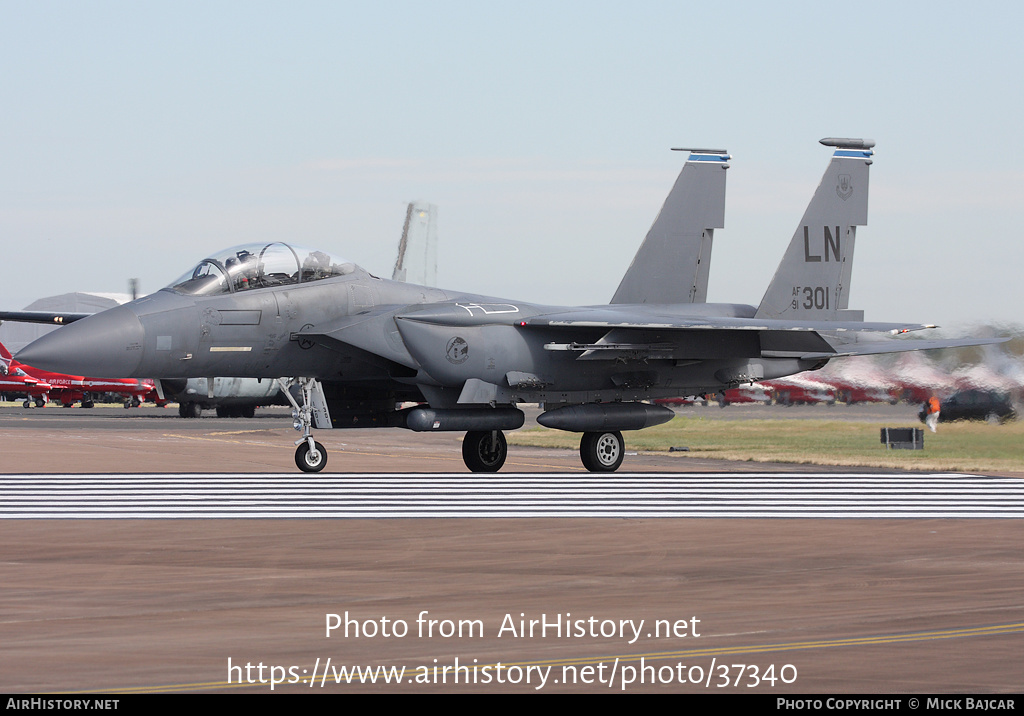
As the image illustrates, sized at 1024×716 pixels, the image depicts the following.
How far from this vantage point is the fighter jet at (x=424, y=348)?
16.0 m

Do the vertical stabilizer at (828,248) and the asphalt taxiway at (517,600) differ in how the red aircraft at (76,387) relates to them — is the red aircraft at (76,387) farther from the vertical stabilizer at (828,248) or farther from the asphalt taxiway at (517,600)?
the asphalt taxiway at (517,600)

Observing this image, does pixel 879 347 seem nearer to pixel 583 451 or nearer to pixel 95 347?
pixel 583 451

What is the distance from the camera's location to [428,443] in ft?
101

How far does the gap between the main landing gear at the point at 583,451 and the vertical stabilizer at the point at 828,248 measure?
4257 mm

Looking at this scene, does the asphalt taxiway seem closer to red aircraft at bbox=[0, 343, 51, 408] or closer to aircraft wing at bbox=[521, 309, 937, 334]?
aircraft wing at bbox=[521, 309, 937, 334]

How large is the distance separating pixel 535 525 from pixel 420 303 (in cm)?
710

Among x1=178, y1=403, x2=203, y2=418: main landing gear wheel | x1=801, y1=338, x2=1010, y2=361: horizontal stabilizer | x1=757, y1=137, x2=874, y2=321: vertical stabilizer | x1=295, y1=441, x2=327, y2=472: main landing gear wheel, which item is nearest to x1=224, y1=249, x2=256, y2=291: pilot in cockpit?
x1=295, y1=441, x2=327, y2=472: main landing gear wheel

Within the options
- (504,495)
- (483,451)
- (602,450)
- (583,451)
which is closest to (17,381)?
(483,451)

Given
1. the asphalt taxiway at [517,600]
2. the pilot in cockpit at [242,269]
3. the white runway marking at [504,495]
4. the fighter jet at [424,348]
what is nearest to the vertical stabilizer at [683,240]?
the fighter jet at [424,348]

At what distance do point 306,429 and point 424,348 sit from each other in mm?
2003

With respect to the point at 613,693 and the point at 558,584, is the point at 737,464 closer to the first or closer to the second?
the point at 558,584

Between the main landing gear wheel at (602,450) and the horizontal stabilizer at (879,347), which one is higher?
the horizontal stabilizer at (879,347)
